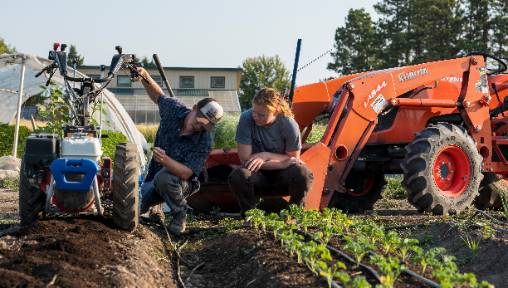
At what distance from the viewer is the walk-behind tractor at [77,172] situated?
5.95 meters

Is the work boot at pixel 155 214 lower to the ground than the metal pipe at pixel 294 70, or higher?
lower

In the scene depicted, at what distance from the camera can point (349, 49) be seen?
156 feet

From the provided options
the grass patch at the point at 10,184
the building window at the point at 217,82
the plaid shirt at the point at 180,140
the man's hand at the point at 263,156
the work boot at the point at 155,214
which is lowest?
the grass patch at the point at 10,184

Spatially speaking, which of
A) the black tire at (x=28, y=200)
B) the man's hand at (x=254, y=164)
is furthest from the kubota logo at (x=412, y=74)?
the black tire at (x=28, y=200)

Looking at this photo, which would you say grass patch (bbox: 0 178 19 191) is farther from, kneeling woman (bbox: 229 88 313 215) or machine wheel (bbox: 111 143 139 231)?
machine wheel (bbox: 111 143 139 231)

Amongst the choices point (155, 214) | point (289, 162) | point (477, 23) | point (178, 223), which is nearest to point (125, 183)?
point (178, 223)

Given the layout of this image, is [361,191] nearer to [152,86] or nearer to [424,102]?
[424,102]

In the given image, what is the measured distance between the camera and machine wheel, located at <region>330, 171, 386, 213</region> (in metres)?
9.77

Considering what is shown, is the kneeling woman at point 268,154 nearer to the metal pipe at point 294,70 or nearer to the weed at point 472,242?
the metal pipe at point 294,70

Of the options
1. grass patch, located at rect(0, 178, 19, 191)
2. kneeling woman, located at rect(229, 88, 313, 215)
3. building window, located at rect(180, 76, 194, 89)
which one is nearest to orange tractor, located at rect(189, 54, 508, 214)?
kneeling woman, located at rect(229, 88, 313, 215)

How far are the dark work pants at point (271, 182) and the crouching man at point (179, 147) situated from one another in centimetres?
39

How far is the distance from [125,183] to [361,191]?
444cm

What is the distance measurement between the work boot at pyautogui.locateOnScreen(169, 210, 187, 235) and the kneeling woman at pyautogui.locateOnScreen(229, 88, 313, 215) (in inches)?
21.3

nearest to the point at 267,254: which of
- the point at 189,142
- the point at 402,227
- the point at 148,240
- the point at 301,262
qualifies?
the point at 301,262
